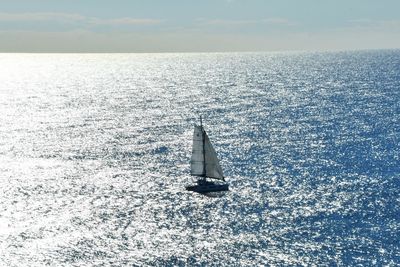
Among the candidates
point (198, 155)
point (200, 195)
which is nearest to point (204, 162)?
point (198, 155)

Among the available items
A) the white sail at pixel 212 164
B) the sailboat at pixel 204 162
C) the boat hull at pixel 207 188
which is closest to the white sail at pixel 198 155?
the sailboat at pixel 204 162

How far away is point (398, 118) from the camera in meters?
162

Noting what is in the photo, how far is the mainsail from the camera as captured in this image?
100m

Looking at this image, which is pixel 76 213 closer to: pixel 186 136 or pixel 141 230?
pixel 141 230

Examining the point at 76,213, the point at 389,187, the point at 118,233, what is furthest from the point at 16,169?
the point at 389,187

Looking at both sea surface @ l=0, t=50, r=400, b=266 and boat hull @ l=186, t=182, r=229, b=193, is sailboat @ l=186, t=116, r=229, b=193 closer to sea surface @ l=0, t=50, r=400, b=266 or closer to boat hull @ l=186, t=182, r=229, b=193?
boat hull @ l=186, t=182, r=229, b=193

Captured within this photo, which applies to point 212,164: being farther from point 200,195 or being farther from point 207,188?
point 200,195

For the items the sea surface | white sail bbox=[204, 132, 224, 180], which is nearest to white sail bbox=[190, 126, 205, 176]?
white sail bbox=[204, 132, 224, 180]

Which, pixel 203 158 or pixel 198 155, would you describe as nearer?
pixel 203 158

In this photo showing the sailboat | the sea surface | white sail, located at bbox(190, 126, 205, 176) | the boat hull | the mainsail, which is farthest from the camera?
white sail, located at bbox(190, 126, 205, 176)

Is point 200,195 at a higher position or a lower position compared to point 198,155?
lower

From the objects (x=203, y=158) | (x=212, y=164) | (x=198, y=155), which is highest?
(x=198, y=155)

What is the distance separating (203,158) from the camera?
101 m

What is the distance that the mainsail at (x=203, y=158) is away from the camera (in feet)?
330
